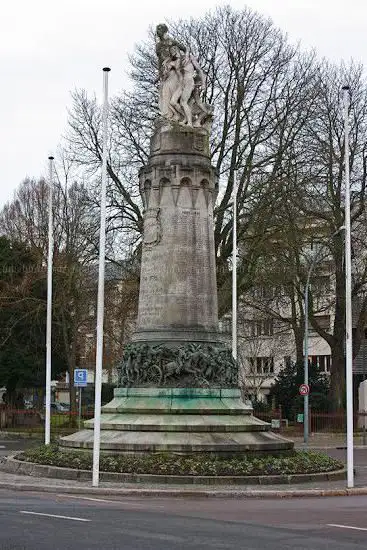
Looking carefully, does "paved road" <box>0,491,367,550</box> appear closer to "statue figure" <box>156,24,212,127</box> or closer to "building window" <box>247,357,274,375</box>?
"statue figure" <box>156,24,212,127</box>

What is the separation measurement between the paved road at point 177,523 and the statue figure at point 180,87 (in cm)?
1125

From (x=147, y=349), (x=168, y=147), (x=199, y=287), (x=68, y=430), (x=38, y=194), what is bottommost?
(x=68, y=430)

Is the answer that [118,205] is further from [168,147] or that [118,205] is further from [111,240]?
[168,147]

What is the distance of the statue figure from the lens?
25391 mm

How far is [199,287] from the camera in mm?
24016

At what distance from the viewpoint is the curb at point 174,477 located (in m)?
19.8

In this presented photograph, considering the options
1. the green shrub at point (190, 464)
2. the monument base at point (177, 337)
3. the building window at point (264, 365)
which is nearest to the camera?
the green shrub at point (190, 464)

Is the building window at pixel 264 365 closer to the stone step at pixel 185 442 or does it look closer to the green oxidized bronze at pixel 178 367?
the green oxidized bronze at pixel 178 367

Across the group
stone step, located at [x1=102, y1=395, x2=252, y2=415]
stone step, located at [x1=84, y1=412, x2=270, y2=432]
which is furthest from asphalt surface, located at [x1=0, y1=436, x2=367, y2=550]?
stone step, located at [x1=102, y1=395, x2=252, y2=415]

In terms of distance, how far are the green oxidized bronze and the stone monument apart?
0.02 meters

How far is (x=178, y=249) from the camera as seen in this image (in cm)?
2402

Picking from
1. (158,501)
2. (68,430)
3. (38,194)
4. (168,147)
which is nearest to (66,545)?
(158,501)

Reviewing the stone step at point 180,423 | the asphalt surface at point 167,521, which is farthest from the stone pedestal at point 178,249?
the asphalt surface at point 167,521

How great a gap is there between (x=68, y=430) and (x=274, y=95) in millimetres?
18133
